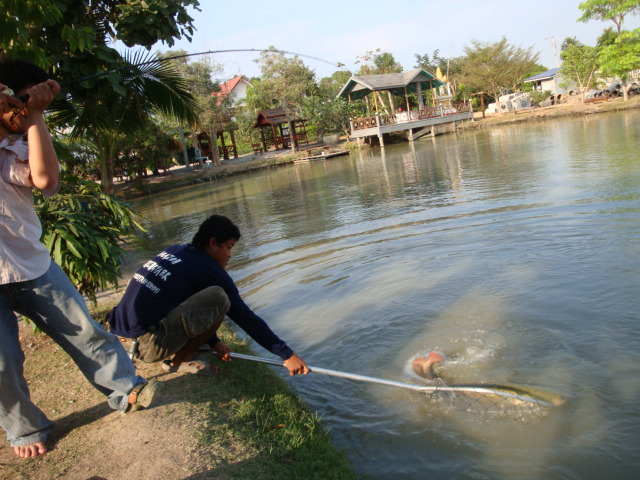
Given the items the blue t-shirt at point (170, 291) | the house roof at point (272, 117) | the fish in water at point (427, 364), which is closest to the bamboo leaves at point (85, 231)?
the blue t-shirt at point (170, 291)

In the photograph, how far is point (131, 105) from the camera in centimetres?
817

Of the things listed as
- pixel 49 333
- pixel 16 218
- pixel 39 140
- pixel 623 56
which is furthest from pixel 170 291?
pixel 623 56

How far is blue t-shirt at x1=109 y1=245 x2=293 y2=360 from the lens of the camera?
3.33 m

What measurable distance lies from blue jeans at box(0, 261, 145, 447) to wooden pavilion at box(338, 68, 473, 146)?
3131 centimetres

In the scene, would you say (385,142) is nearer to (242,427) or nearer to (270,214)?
(270,214)

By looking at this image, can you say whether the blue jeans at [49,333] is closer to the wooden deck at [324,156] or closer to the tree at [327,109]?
the wooden deck at [324,156]

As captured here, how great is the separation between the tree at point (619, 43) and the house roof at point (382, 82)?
11564 millimetres

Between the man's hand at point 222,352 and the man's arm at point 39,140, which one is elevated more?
the man's arm at point 39,140

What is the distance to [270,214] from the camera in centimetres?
1361

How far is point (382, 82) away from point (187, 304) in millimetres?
34337

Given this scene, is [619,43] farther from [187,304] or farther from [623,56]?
[187,304]

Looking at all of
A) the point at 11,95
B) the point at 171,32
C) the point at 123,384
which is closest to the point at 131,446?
the point at 123,384

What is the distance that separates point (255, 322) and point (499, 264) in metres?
4.24

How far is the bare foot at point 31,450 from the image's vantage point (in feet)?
9.12
